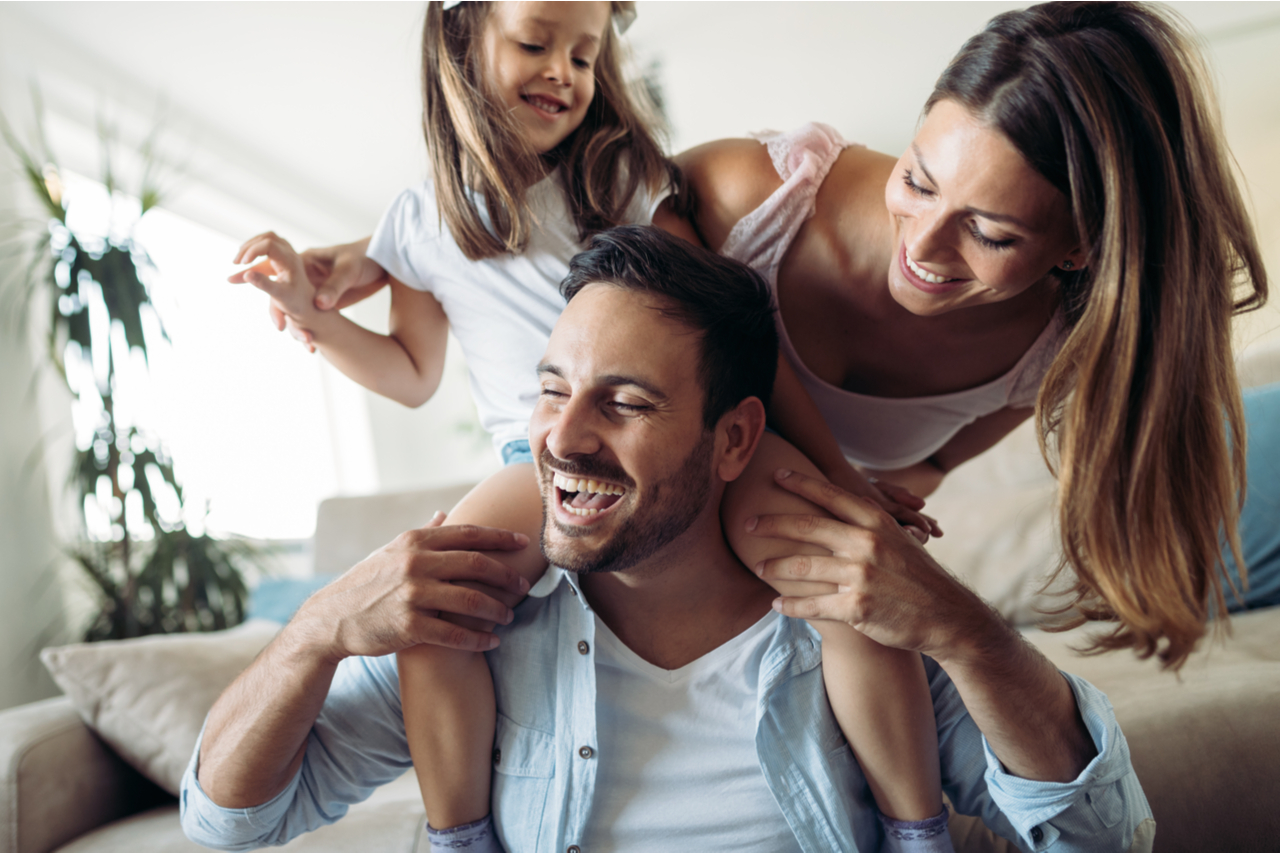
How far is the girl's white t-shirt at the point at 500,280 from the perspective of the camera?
1416 millimetres

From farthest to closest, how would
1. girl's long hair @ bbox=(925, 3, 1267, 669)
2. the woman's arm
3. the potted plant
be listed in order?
the potted plant, the woman's arm, girl's long hair @ bbox=(925, 3, 1267, 669)

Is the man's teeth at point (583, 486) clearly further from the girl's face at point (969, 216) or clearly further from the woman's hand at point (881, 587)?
the girl's face at point (969, 216)

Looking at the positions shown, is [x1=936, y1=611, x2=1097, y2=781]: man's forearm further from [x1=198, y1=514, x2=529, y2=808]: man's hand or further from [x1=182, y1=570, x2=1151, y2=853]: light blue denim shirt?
[x1=198, y1=514, x2=529, y2=808]: man's hand

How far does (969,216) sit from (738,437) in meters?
0.43

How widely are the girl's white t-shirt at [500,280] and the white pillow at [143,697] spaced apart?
93 cm

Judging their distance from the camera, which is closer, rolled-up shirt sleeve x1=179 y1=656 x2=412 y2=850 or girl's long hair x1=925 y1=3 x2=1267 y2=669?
girl's long hair x1=925 y1=3 x2=1267 y2=669

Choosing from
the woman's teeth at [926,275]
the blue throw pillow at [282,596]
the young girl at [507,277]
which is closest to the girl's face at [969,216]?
the woman's teeth at [926,275]

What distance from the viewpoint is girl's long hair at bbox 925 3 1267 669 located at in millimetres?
1001

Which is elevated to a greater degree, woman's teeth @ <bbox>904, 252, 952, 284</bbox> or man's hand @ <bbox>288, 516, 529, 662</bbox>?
woman's teeth @ <bbox>904, 252, 952, 284</bbox>

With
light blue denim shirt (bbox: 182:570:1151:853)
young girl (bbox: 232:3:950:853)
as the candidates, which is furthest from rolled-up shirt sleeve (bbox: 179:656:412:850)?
young girl (bbox: 232:3:950:853)

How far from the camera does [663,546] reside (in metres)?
1.22

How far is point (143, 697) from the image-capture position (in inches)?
71.4

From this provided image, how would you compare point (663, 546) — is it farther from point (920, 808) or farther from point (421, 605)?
point (920, 808)

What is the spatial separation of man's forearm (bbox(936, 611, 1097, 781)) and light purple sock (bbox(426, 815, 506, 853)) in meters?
0.66
